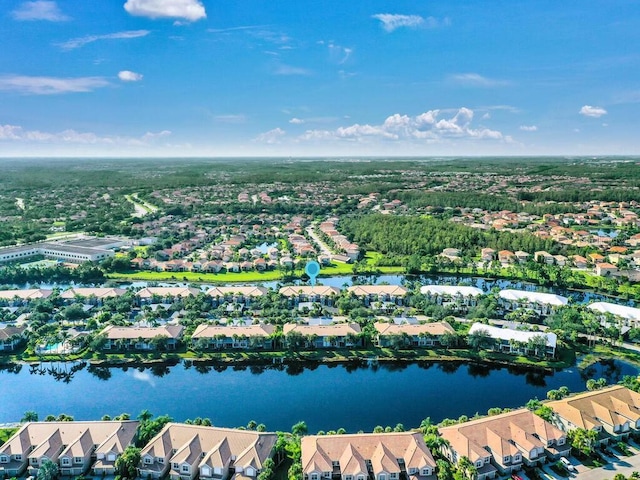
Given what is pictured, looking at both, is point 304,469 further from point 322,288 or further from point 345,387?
point 322,288

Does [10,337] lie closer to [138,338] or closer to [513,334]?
[138,338]

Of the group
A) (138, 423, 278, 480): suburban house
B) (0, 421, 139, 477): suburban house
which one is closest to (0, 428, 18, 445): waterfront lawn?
(0, 421, 139, 477): suburban house

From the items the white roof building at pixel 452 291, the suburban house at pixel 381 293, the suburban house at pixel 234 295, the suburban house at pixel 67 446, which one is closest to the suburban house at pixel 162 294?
the suburban house at pixel 234 295

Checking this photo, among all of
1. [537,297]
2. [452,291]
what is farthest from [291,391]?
[537,297]

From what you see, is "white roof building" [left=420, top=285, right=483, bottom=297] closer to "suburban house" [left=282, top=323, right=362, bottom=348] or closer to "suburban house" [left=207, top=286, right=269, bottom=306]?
"suburban house" [left=282, top=323, right=362, bottom=348]

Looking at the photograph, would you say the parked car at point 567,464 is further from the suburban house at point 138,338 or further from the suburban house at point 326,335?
the suburban house at point 138,338

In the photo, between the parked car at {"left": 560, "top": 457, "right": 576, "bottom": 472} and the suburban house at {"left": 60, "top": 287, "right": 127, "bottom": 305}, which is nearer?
the parked car at {"left": 560, "top": 457, "right": 576, "bottom": 472}
